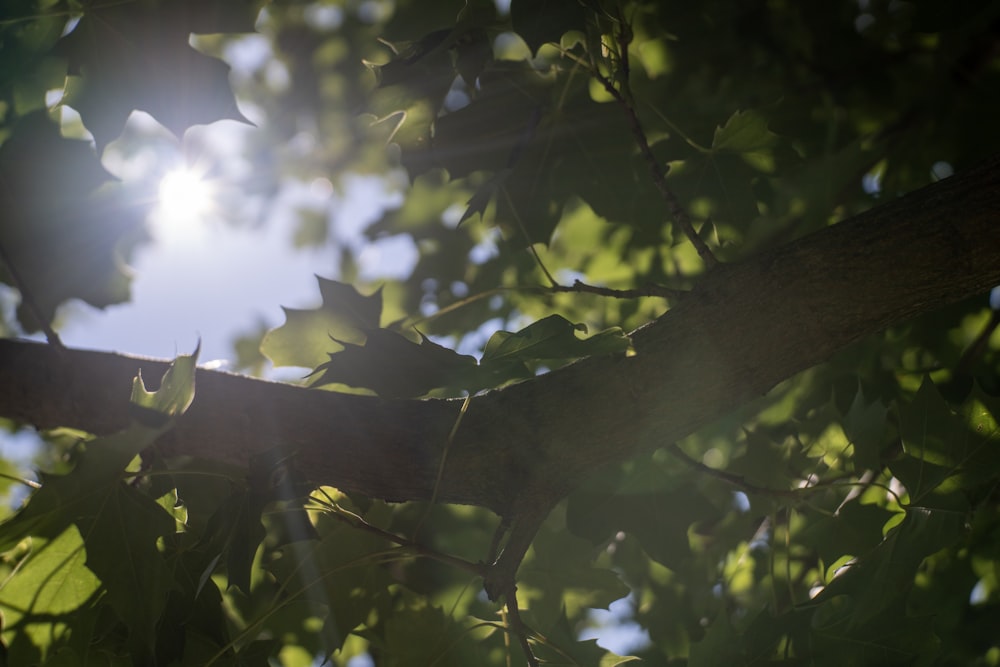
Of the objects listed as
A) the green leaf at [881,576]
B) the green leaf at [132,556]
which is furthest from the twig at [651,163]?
the green leaf at [132,556]

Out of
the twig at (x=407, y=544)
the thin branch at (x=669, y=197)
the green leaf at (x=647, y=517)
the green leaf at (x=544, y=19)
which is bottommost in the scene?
the green leaf at (x=647, y=517)

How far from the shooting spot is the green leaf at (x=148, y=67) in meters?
1.59

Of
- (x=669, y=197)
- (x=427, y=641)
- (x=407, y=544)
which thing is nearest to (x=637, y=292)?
(x=669, y=197)

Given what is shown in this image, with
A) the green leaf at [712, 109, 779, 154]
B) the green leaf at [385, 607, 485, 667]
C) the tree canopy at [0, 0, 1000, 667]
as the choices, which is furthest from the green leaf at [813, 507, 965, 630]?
the green leaf at [712, 109, 779, 154]

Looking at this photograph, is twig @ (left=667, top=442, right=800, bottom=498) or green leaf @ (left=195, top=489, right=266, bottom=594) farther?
twig @ (left=667, top=442, right=800, bottom=498)

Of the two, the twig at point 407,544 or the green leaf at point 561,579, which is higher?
the twig at point 407,544

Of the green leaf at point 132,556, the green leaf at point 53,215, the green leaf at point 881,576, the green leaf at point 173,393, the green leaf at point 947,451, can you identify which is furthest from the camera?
the green leaf at point 53,215

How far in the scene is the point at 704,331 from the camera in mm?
1221

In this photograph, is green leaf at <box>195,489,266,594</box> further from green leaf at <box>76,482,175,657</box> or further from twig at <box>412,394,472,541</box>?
twig at <box>412,394,472,541</box>

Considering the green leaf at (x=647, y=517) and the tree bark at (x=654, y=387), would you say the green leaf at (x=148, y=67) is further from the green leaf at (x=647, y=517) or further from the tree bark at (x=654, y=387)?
the green leaf at (x=647, y=517)

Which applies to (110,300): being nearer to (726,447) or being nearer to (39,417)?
(39,417)

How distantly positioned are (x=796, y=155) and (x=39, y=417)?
64.3 inches

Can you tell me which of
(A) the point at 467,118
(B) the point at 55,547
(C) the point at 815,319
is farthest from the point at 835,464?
(B) the point at 55,547

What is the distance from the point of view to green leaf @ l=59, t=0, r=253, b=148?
159 centimetres
